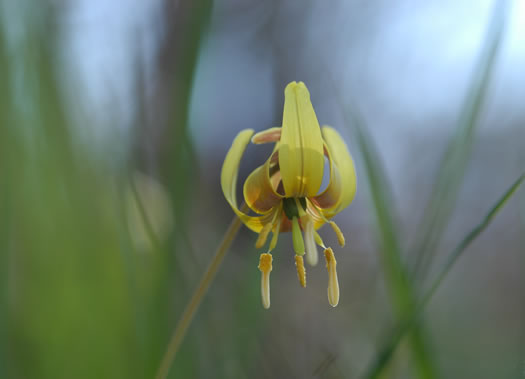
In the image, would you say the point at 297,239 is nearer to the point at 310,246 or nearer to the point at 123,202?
the point at 310,246

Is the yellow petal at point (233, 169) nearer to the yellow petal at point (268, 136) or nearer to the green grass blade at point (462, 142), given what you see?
the yellow petal at point (268, 136)

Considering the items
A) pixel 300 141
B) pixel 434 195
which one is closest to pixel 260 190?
pixel 300 141

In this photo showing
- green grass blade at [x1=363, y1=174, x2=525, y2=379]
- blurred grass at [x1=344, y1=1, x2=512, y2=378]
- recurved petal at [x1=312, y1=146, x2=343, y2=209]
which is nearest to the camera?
green grass blade at [x1=363, y1=174, x2=525, y2=379]

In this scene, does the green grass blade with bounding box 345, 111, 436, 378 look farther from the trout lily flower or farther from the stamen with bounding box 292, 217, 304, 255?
the stamen with bounding box 292, 217, 304, 255

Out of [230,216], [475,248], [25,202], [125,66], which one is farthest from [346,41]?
[25,202]

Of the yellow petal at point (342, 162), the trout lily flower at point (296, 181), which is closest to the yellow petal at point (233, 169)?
the trout lily flower at point (296, 181)

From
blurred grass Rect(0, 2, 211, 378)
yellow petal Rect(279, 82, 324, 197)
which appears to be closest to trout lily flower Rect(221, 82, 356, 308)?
yellow petal Rect(279, 82, 324, 197)
